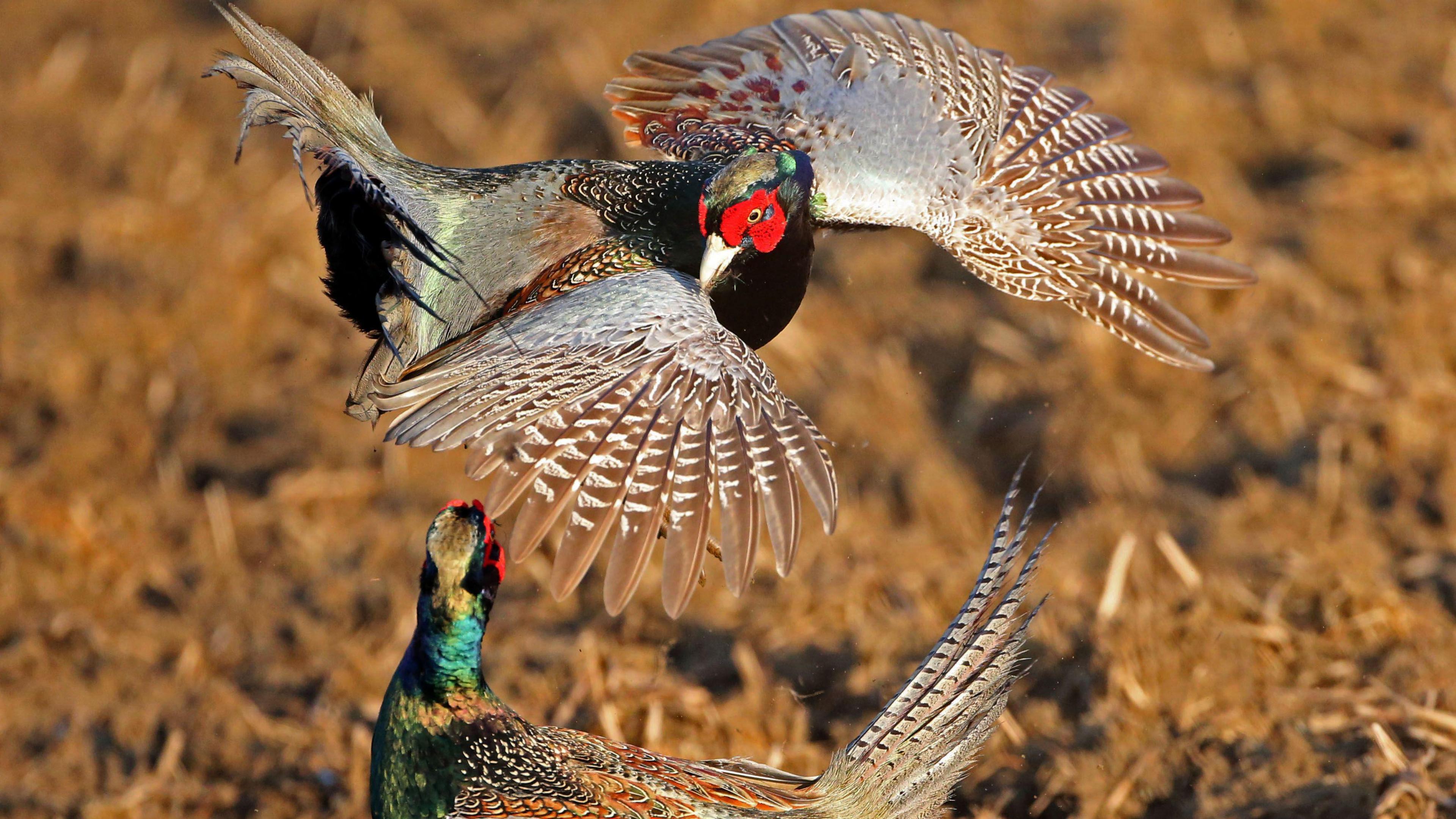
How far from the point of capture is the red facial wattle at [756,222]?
388cm

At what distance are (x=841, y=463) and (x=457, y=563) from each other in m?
2.81

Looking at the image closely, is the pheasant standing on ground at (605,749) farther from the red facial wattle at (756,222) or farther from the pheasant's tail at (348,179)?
the red facial wattle at (756,222)

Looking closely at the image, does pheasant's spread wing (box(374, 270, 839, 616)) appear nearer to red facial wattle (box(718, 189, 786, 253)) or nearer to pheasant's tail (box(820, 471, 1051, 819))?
red facial wattle (box(718, 189, 786, 253))

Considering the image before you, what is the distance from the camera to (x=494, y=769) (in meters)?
3.48

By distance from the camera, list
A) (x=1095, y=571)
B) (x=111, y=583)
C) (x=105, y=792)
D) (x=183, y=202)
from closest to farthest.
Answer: (x=105, y=792) → (x=1095, y=571) → (x=111, y=583) → (x=183, y=202)

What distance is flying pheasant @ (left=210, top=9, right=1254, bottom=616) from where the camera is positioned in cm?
324

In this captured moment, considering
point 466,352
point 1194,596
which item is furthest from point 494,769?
point 1194,596

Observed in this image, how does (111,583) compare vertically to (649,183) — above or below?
below

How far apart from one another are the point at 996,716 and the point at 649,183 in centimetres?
169

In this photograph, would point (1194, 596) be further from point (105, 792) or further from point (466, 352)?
point (105, 792)

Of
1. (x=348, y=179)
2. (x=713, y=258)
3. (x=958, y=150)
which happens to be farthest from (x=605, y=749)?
(x=958, y=150)

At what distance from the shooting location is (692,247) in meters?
4.05

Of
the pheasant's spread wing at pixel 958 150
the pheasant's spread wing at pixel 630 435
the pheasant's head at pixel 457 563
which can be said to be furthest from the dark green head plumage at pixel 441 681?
the pheasant's spread wing at pixel 958 150

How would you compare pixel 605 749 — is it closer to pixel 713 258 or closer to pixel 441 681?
pixel 441 681
